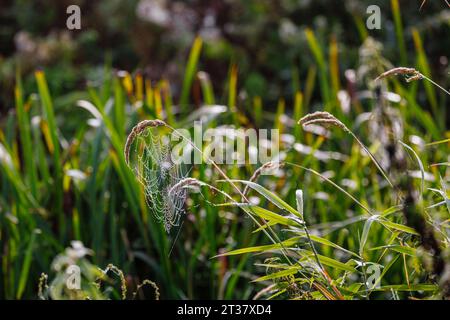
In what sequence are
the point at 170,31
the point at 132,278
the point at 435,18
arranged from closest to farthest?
the point at 132,278, the point at 435,18, the point at 170,31

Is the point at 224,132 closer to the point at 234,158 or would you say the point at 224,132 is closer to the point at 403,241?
the point at 234,158

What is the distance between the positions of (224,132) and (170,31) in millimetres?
2650

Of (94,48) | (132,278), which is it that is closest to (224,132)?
(132,278)

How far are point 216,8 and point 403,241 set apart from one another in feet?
13.3

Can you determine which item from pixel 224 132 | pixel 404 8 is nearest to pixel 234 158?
pixel 224 132

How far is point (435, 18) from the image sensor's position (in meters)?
4.04

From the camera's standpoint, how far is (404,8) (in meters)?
4.37

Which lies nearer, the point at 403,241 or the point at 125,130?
the point at 403,241

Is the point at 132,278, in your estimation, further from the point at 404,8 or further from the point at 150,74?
the point at 404,8

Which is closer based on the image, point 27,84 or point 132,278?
point 132,278
